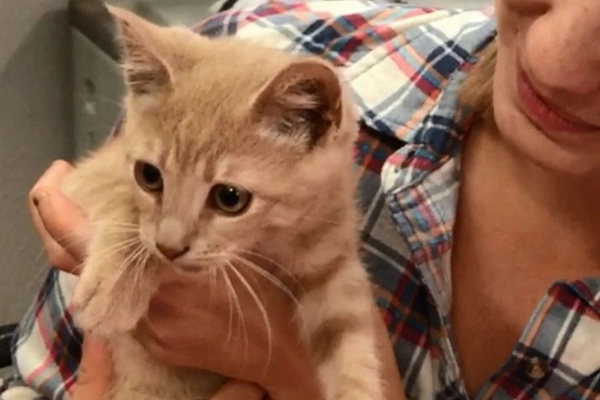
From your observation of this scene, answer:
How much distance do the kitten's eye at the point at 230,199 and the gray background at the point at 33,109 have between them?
37.9 inches

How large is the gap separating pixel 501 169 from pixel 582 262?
0.16 meters

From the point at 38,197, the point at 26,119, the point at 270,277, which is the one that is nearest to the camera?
the point at 270,277

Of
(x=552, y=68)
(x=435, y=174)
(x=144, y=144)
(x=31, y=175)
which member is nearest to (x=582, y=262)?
(x=435, y=174)

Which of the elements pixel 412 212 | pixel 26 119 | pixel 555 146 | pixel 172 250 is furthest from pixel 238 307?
pixel 26 119

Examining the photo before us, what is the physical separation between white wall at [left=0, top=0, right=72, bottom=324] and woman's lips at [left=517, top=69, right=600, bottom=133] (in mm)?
1281

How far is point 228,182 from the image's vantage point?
0.92 metres

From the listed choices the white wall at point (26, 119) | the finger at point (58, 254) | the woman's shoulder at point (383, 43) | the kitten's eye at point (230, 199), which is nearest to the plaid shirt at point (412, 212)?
the woman's shoulder at point (383, 43)

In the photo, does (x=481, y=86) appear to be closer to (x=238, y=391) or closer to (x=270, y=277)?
(x=270, y=277)

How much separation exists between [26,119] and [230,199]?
1.23 metres

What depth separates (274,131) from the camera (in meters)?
0.95

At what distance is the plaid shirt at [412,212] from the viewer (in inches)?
41.4

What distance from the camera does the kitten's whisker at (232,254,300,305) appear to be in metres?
0.97

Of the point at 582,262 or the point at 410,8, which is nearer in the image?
the point at 582,262

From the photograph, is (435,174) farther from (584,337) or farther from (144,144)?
(144,144)
